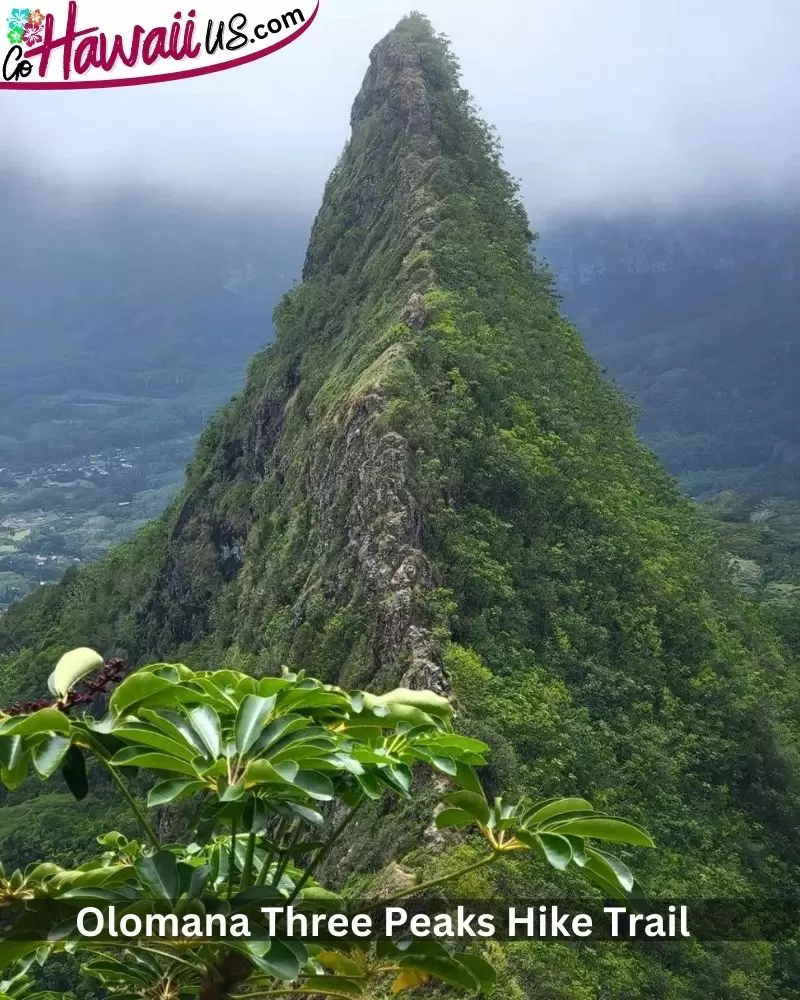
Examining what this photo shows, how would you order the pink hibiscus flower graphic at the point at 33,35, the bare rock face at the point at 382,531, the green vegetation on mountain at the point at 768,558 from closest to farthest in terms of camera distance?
1. the bare rock face at the point at 382,531
2. the pink hibiscus flower graphic at the point at 33,35
3. the green vegetation on mountain at the point at 768,558

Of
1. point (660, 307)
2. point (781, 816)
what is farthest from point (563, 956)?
point (660, 307)

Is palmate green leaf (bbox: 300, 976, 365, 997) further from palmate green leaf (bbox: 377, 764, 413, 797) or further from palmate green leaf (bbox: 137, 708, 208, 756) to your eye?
palmate green leaf (bbox: 137, 708, 208, 756)

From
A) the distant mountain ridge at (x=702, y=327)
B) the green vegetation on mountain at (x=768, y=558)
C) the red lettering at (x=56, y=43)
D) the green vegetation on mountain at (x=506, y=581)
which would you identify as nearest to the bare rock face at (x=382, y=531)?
the green vegetation on mountain at (x=506, y=581)

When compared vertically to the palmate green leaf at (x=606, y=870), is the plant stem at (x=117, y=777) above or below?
above

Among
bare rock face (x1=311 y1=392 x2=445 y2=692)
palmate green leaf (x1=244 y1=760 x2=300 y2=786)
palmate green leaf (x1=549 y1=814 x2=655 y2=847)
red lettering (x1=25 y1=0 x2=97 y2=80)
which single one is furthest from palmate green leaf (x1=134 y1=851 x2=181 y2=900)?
red lettering (x1=25 y1=0 x2=97 y2=80)

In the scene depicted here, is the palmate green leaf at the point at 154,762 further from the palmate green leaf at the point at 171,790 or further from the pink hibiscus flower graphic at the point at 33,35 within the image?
the pink hibiscus flower graphic at the point at 33,35

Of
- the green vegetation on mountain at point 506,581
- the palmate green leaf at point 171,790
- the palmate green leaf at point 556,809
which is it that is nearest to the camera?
the palmate green leaf at point 171,790

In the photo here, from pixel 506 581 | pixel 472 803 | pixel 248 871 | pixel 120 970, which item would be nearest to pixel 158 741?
pixel 248 871

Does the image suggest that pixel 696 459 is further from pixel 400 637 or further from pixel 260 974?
pixel 260 974
